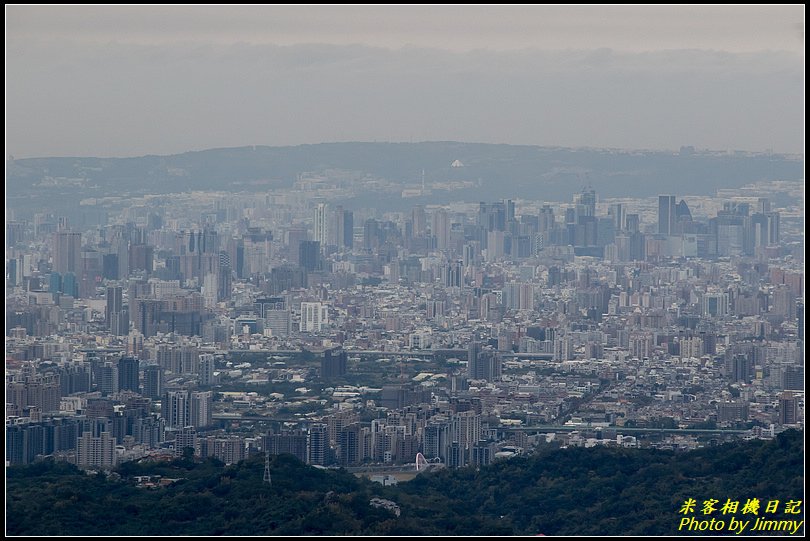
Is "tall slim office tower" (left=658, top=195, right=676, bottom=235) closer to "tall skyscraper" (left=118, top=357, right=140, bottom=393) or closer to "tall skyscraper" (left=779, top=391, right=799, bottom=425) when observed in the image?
"tall skyscraper" (left=779, top=391, right=799, bottom=425)

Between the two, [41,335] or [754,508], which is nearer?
[754,508]

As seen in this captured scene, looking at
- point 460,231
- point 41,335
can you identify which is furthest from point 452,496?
point 460,231

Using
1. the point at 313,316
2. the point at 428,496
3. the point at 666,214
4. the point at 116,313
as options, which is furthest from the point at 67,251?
the point at 428,496

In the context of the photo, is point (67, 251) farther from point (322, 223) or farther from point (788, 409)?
point (788, 409)

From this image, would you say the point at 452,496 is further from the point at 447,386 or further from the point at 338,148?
the point at 338,148

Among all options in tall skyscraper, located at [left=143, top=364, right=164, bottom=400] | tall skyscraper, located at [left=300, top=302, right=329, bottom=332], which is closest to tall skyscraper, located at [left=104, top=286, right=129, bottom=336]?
tall skyscraper, located at [left=300, top=302, right=329, bottom=332]

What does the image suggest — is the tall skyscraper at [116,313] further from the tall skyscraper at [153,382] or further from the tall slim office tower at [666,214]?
the tall slim office tower at [666,214]

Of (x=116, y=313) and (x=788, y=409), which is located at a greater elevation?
(x=116, y=313)
